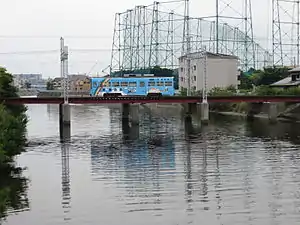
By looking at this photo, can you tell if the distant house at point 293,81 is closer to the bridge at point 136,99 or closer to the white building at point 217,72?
the bridge at point 136,99

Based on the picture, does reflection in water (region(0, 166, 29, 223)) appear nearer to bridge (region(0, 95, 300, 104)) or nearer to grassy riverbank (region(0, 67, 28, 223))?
grassy riverbank (region(0, 67, 28, 223))

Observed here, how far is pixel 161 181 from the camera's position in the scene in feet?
63.8

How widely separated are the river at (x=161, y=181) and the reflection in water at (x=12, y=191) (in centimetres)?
16

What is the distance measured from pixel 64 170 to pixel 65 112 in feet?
71.1

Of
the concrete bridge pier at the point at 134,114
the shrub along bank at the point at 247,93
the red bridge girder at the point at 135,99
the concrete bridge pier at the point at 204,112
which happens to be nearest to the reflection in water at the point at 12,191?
the red bridge girder at the point at 135,99

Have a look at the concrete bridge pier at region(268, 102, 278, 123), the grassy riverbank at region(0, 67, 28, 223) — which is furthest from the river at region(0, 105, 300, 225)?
the concrete bridge pier at region(268, 102, 278, 123)

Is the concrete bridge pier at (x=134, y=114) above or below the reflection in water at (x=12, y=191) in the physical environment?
above

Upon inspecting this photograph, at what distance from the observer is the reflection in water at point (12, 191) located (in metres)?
15.7

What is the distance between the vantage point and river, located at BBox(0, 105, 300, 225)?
47.8 ft

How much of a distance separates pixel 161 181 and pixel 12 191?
565 cm

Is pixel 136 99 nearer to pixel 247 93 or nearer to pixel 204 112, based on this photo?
pixel 204 112

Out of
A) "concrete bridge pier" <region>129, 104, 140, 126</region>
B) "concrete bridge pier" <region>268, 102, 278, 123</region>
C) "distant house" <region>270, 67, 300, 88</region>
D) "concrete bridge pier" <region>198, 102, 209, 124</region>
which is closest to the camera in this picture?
"concrete bridge pier" <region>129, 104, 140, 126</region>

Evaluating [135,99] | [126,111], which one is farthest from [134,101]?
[126,111]

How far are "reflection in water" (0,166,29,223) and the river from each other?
0.16 m
